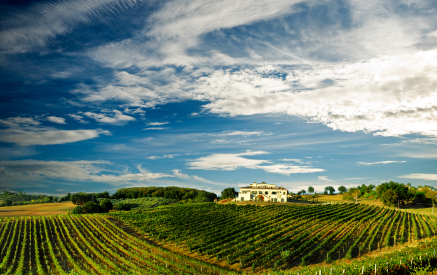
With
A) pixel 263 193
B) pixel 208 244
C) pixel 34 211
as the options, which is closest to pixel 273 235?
pixel 208 244

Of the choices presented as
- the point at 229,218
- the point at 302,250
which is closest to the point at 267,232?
the point at 302,250

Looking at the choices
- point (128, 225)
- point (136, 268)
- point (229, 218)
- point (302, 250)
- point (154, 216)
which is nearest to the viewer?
point (136, 268)

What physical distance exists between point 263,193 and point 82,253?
6311cm

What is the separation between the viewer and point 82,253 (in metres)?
33.8

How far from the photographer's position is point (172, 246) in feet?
124

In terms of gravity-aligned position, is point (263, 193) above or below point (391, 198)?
above

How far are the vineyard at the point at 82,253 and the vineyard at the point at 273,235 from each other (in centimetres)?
434

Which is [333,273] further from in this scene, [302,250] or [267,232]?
[267,232]

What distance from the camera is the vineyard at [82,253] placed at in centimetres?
2792

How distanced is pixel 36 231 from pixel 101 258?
81.5 ft

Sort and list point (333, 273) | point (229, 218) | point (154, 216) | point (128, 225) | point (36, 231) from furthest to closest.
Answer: point (154, 216) → point (229, 218) → point (128, 225) → point (36, 231) → point (333, 273)

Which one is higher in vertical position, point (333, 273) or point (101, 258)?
point (333, 273)

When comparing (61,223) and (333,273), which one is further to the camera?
(61,223)

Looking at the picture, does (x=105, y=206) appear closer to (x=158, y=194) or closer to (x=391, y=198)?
(x=158, y=194)
